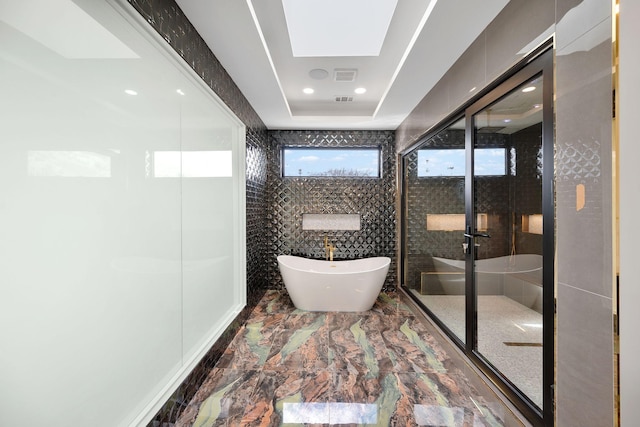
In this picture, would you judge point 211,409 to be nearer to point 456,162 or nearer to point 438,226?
point 438,226

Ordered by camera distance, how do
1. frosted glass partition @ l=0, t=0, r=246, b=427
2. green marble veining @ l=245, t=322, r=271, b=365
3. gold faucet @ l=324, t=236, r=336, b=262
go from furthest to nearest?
gold faucet @ l=324, t=236, r=336, b=262 < green marble veining @ l=245, t=322, r=271, b=365 < frosted glass partition @ l=0, t=0, r=246, b=427

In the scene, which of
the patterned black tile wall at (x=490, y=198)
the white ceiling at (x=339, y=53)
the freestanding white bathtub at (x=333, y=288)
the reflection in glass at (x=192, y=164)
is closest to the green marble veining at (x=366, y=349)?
the freestanding white bathtub at (x=333, y=288)

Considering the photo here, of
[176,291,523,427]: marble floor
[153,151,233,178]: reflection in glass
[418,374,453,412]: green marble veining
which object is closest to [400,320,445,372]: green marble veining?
[176,291,523,427]: marble floor

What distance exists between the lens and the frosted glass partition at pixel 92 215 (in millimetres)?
850

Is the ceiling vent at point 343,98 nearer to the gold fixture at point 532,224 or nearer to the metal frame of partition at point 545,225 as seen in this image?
the metal frame of partition at point 545,225

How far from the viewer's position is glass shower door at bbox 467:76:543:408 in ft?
4.96

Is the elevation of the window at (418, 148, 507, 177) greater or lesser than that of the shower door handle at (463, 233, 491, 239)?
greater

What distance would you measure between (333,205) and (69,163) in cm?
345

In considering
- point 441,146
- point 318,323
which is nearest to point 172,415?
point 318,323

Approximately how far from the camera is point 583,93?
3.68ft

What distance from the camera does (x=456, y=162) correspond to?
8.08 feet

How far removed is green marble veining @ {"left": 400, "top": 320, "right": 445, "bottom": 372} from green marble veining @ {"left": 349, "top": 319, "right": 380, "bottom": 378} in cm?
45

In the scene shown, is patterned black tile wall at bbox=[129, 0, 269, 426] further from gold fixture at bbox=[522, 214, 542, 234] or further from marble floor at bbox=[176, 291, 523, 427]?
gold fixture at bbox=[522, 214, 542, 234]

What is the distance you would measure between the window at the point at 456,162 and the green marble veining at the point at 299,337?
84.5 inches
